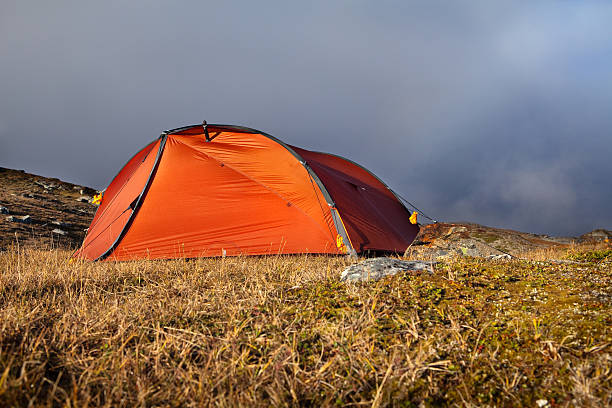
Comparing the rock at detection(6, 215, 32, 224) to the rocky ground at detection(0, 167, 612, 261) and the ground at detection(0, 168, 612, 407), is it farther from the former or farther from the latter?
the ground at detection(0, 168, 612, 407)

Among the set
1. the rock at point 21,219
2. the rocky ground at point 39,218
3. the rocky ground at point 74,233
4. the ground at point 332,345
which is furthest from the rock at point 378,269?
the rock at point 21,219

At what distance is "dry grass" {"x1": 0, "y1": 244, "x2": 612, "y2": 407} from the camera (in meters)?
2.42

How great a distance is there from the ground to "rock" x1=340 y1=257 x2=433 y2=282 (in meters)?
0.19

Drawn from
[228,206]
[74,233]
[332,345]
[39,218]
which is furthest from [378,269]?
[39,218]

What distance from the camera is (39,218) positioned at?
54.8 feet

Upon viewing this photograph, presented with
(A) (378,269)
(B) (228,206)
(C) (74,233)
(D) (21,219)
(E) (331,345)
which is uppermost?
(B) (228,206)

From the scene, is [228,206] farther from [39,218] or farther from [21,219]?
[39,218]

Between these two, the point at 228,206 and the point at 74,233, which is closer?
the point at 228,206

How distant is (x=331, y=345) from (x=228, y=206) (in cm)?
661

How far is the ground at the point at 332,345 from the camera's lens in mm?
2420

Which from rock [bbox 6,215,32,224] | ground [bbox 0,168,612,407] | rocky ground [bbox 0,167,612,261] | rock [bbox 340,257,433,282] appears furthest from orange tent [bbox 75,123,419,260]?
rock [bbox 6,215,32,224]

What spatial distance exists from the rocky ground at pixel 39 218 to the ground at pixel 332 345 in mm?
8776

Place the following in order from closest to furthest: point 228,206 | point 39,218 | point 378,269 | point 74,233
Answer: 1. point 378,269
2. point 228,206
3. point 74,233
4. point 39,218

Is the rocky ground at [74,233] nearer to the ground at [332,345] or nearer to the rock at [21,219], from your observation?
the rock at [21,219]
